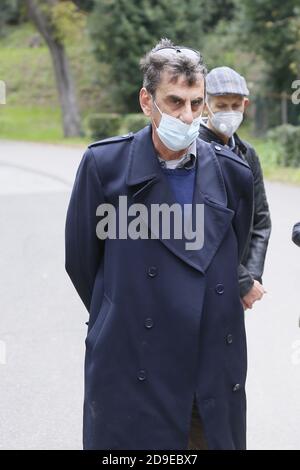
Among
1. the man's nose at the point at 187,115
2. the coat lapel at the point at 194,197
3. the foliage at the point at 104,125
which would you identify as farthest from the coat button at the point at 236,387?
the foliage at the point at 104,125

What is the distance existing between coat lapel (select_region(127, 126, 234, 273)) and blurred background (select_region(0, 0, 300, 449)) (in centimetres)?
232

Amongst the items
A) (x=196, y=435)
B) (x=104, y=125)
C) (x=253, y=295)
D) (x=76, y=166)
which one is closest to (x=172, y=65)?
(x=253, y=295)

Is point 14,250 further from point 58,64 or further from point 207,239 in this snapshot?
point 58,64

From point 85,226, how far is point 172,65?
0.67 metres

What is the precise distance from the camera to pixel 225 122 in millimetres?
4594

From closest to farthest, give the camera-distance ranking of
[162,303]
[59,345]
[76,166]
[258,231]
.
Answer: [162,303], [258,231], [59,345], [76,166]

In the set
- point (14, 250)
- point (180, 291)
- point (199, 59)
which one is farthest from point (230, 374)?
point (14, 250)

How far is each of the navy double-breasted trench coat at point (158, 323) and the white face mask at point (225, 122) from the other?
141 cm

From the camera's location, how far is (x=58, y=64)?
34156 millimetres

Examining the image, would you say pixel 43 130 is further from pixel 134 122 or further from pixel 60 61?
pixel 134 122

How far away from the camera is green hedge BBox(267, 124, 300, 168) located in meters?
19.8

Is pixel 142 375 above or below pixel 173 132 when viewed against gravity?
below

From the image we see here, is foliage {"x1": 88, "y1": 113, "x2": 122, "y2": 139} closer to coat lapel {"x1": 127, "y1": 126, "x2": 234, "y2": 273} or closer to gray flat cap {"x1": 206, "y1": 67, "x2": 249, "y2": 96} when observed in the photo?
gray flat cap {"x1": 206, "y1": 67, "x2": 249, "y2": 96}

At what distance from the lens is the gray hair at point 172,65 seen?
3.07m
